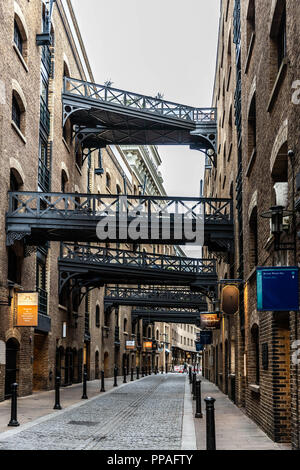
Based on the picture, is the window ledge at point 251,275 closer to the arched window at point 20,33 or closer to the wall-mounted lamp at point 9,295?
the wall-mounted lamp at point 9,295

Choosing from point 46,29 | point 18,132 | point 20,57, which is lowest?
point 18,132

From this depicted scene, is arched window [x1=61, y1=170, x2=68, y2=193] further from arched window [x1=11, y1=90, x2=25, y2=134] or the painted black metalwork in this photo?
arched window [x1=11, y1=90, x2=25, y2=134]

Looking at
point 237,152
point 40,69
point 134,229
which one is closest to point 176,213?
point 134,229

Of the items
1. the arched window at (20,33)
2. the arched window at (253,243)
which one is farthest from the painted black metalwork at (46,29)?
the arched window at (253,243)

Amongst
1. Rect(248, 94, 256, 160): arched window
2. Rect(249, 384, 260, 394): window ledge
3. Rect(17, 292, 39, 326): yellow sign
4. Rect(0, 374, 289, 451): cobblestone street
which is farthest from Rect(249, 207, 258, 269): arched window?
Rect(17, 292, 39, 326): yellow sign

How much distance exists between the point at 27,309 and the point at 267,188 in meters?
9.42

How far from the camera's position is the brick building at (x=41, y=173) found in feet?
62.2

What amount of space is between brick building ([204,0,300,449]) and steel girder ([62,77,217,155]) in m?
8.70

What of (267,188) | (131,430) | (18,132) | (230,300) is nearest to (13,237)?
(18,132)

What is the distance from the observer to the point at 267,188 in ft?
39.5

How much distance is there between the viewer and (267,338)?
11.6 m

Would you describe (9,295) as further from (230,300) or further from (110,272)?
(110,272)
